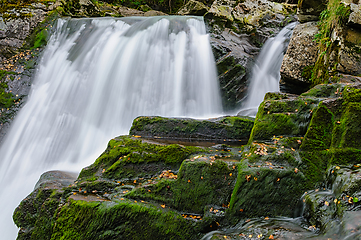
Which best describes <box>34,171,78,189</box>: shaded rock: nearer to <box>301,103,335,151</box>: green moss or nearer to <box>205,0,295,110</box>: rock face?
<box>301,103,335,151</box>: green moss

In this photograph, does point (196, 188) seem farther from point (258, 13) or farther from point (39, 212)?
point (258, 13)

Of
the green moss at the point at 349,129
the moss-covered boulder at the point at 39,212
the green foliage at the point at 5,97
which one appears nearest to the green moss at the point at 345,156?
the green moss at the point at 349,129

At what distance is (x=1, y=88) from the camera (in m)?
8.92

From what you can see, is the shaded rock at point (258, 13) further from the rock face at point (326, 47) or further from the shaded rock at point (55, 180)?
the shaded rock at point (55, 180)

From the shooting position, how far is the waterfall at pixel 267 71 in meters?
8.43

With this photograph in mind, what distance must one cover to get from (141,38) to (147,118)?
5.30 meters

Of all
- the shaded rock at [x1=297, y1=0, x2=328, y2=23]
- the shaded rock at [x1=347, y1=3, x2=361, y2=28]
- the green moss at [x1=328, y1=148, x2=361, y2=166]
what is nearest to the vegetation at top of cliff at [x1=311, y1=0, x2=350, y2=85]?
the shaded rock at [x1=347, y1=3, x2=361, y2=28]

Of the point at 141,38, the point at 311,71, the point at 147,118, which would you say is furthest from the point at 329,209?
the point at 141,38

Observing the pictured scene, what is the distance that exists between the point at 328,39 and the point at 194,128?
13.4ft

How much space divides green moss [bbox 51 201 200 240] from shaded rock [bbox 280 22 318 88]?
5.71 m

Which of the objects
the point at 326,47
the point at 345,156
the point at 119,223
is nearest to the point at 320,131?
the point at 345,156

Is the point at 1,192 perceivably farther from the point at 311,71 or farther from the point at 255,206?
the point at 311,71

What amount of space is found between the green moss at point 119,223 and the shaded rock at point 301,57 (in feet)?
18.7

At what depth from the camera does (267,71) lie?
8.84m
